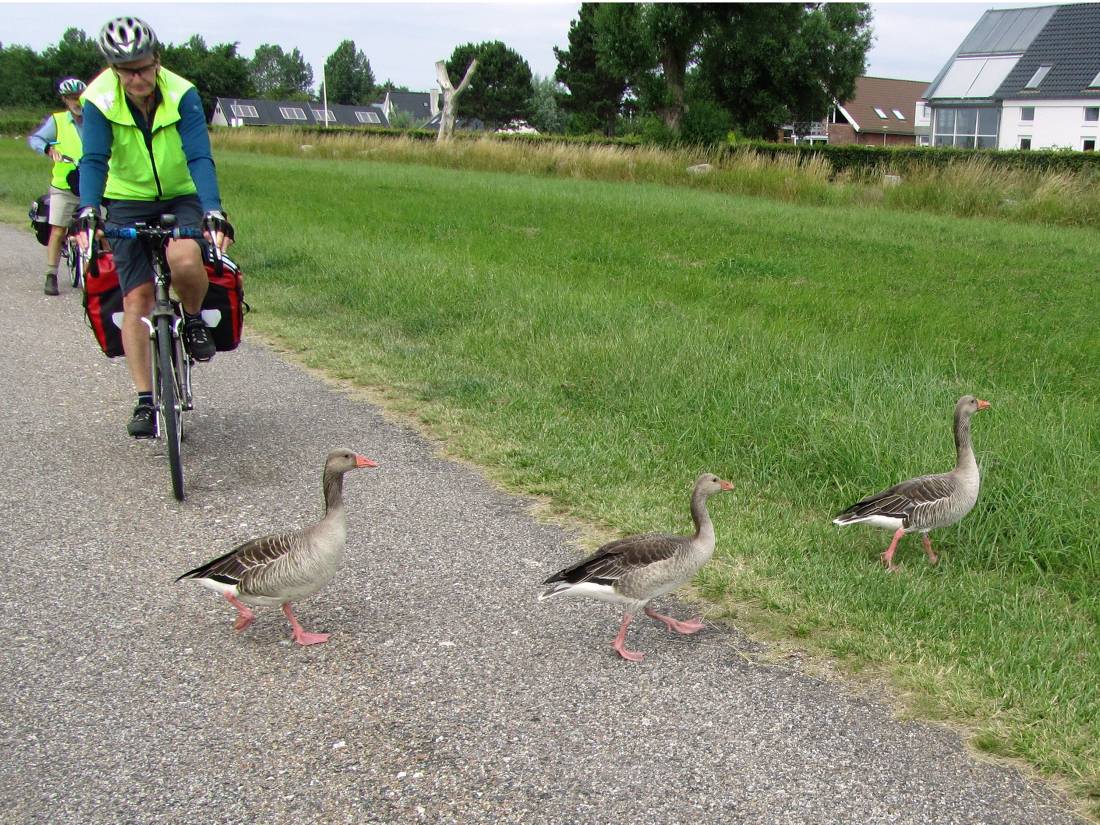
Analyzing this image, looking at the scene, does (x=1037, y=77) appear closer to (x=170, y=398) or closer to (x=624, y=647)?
(x=170, y=398)

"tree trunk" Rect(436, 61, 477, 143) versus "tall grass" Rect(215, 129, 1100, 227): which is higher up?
"tree trunk" Rect(436, 61, 477, 143)

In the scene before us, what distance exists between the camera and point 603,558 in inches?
171

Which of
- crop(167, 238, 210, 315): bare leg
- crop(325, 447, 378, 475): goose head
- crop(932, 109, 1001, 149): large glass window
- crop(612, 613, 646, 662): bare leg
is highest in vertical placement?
crop(932, 109, 1001, 149): large glass window

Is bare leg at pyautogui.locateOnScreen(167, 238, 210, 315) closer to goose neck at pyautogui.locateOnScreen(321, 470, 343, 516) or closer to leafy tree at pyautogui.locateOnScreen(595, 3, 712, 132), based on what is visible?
goose neck at pyautogui.locateOnScreen(321, 470, 343, 516)

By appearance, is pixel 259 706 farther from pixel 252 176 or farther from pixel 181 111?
pixel 252 176

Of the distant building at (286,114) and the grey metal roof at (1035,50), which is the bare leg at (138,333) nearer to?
the grey metal roof at (1035,50)

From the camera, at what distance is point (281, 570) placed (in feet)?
14.0

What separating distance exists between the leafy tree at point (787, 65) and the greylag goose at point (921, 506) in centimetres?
4939

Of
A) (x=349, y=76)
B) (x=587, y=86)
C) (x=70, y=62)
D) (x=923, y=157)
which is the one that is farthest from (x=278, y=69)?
(x=923, y=157)

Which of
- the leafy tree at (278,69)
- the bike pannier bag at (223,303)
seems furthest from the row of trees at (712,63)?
the leafy tree at (278,69)

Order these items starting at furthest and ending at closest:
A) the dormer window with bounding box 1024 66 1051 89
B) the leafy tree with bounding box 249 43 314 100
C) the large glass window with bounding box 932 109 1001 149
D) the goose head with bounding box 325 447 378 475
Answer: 1. the leafy tree with bounding box 249 43 314 100
2. the large glass window with bounding box 932 109 1001 149
3. the dormer window with bounding box 1024 66 1051 89
4. the goose head with bounding box 325 447 378 475

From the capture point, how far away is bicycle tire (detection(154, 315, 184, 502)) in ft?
19.5

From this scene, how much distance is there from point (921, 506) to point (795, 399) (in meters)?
2.32

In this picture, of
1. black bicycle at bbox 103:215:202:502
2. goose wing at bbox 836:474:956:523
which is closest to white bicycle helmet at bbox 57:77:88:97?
black bicycle at bbox 103:215:202:502
